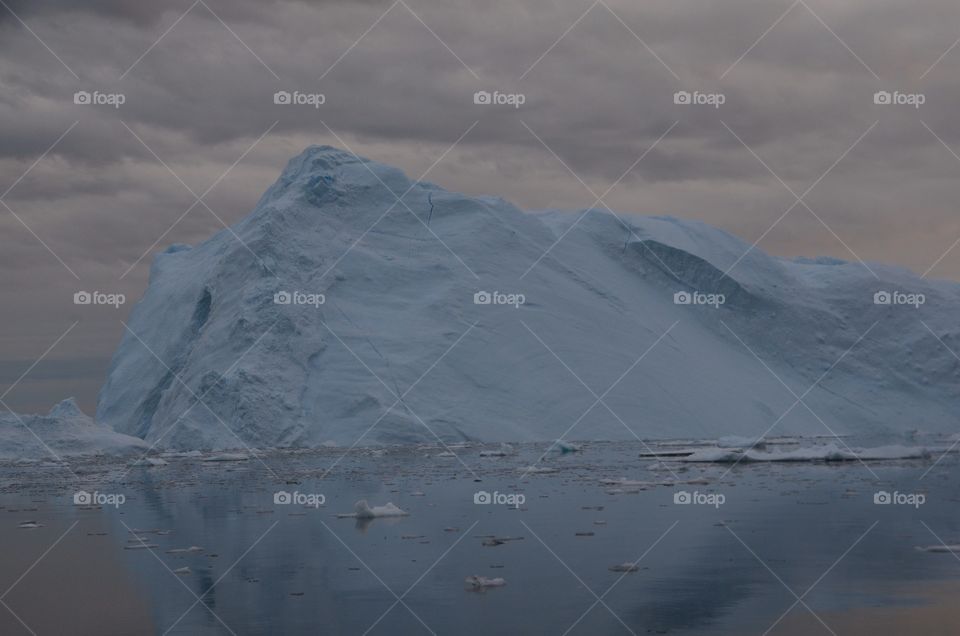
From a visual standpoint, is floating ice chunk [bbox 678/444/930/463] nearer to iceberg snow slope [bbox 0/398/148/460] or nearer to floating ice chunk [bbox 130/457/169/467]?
floating ice chunk [bbox 130/457/169/467]

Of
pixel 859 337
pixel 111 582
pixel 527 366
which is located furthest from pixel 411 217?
pixel 111 582

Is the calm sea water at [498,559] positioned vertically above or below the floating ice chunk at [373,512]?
below

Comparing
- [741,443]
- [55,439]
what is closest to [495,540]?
[741,443]

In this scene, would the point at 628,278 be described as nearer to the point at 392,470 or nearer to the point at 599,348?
the point at 599,348

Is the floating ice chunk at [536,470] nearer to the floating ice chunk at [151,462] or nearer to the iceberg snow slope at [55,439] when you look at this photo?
the floating ice chunk at [151,462]

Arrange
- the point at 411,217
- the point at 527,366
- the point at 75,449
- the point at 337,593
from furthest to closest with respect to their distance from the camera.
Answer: the point at 411,217
the point at 527,366
the point at 75,449
the point at 337,593

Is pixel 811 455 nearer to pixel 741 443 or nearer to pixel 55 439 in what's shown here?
pixel 741 443

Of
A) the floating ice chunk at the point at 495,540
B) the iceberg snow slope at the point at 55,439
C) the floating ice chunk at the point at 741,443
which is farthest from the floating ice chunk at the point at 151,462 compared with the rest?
the floating ice chunk at the point at 495,540
